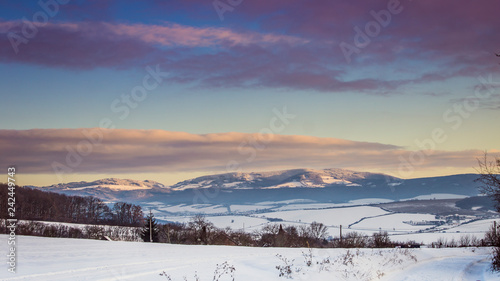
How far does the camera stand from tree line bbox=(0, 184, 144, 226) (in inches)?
6225

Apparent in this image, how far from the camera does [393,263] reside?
1302 inches

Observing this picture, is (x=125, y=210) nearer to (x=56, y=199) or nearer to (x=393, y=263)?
(x=56, y=199)

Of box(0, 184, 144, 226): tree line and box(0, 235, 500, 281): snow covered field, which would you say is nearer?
box(0, 235, 500, 281): snow covered field

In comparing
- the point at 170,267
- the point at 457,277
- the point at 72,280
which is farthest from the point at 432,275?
the point at 72,280

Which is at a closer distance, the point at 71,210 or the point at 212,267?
the point at 212,267

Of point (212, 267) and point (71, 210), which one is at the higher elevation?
point (71, 210)

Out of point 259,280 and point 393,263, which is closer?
point 259,280

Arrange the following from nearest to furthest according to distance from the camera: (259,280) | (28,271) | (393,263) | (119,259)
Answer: (28,271) → (259,280) → (119,259) → (393,263)

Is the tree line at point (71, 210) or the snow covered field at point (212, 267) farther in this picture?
the tree line at point (71, 210)

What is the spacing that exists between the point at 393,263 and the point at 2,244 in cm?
2570

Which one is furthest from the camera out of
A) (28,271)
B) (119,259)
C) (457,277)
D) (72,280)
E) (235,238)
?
(235,238)

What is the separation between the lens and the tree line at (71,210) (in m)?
158

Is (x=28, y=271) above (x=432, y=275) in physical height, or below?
above

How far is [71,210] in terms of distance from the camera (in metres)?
184
